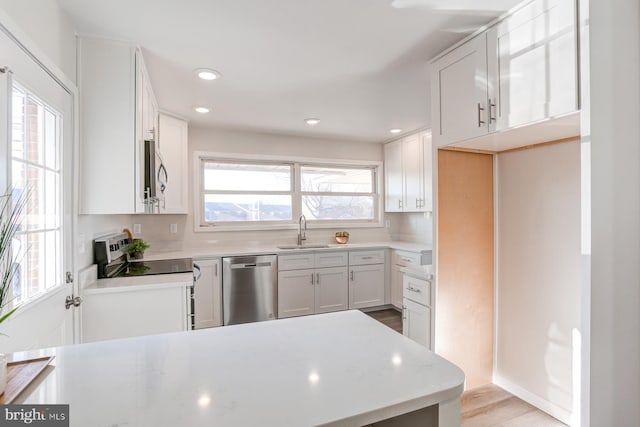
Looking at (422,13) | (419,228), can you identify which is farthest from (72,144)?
(419,228)

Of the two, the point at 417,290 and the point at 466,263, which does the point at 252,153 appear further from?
the point at 466,263

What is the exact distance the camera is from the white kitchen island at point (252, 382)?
0.63 meters

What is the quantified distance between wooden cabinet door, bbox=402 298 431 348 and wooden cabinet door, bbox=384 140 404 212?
220 centimetres

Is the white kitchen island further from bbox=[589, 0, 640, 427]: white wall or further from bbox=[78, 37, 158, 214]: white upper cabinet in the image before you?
bbox=[78, 37, 158, 214]: white upper cabinet

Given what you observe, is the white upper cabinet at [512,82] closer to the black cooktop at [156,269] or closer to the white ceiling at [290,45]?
the white ceiling at [290,45]

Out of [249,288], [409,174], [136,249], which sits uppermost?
[409,174]

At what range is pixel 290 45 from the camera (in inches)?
79.3

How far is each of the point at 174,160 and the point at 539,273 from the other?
348 centimetres

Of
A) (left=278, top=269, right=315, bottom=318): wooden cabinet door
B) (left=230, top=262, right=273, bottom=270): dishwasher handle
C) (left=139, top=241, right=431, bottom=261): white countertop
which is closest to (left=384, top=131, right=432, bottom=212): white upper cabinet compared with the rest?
(left=139, top=241, right=431, bottom=261): white countertop

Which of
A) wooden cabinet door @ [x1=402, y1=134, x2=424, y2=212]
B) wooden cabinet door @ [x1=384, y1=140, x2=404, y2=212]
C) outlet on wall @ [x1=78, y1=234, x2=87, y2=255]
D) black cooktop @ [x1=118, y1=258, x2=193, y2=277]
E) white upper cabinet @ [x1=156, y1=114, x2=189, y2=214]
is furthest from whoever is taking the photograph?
wooden cabinet door @ [x1=384, y1=140, x2=404, y2=212]

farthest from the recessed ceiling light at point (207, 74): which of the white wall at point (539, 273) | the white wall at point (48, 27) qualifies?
the white wall at point (539, 273)

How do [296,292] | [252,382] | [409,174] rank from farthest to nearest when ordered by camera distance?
1. [409,174]
2. [296,292]
3. [252,382]

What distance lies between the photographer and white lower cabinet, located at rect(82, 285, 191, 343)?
1.94 metres

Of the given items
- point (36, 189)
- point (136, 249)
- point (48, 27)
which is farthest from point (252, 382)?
point (136, 249)
